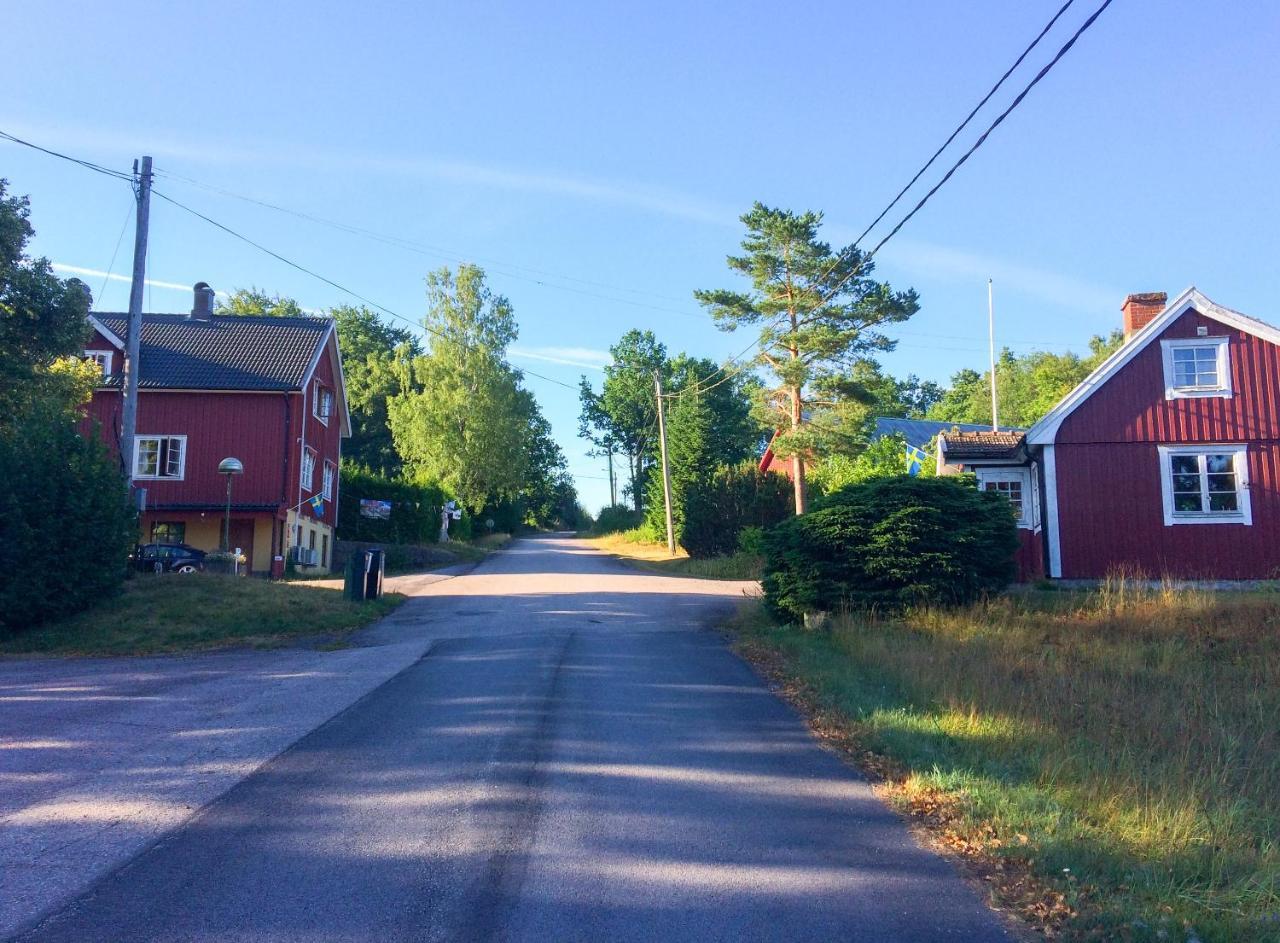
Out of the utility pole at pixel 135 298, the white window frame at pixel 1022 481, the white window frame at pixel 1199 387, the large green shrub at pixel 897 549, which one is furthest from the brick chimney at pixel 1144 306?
the utility pole at pixel 135 298

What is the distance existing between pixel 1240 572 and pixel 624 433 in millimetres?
75680

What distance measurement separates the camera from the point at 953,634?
15008 mm

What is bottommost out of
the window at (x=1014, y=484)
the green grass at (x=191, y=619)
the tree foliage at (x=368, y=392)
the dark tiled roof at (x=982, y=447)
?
the green grass at (x=191, y=619)

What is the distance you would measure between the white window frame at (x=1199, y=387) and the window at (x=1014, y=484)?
11.4ft

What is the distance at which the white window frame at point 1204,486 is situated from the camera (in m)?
21.6

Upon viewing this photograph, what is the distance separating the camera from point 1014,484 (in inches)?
931

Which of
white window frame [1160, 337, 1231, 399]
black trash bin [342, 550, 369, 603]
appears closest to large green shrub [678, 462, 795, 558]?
white window frame [1160, 337, 1231, 399]

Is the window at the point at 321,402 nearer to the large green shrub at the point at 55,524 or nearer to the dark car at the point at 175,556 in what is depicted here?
the dark car at the point at 175,556

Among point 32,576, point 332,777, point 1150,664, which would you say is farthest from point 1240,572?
point 32,576

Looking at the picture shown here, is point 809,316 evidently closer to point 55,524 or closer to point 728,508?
point 728,508

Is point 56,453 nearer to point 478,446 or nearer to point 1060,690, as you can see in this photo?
point 1060,690

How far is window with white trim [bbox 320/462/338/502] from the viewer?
39406 mm

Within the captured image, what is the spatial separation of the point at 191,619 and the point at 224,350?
2035cm

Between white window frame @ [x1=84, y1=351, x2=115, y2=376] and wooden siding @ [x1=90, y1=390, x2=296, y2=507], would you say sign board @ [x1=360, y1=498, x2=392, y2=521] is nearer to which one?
wooden siding @ [x1=90, y1=390, x2=296, y2=507]
